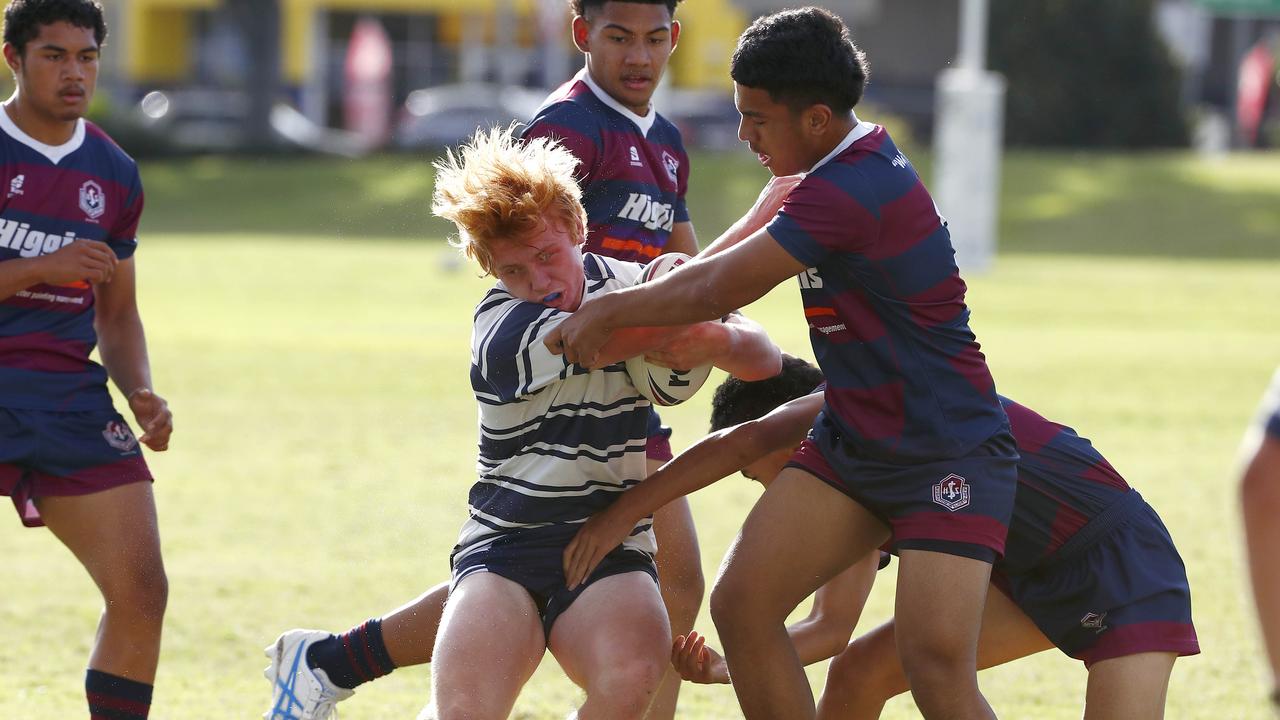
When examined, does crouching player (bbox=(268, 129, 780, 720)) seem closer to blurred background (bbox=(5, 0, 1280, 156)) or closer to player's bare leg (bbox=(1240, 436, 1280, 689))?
player's bare leg (bbox=(1240, 436, 1280, 689))

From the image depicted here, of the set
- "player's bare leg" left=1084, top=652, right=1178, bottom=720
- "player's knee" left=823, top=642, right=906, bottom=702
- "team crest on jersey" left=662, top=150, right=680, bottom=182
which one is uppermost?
"team crest on jersey" left=662, top=150, right=680, bottom=182

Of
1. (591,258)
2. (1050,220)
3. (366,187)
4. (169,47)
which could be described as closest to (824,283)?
(591,258)

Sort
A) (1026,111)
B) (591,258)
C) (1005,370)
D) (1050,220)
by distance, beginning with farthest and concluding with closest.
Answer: (1026,111) < (1050,220) < (1005,370) < (591,258)

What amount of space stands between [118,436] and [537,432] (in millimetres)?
1602

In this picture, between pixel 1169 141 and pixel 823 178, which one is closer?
pixel 823 178

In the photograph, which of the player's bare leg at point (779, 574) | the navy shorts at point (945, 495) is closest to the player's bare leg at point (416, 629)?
the player's bare leg at point (779, 574)

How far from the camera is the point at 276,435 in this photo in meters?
11.7

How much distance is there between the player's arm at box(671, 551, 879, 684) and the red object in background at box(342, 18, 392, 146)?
40048 mm

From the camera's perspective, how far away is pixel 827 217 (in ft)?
13.6

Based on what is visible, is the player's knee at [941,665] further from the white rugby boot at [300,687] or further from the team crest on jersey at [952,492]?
the white rugby boot at [300,687]

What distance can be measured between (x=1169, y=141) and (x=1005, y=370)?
34.1 m

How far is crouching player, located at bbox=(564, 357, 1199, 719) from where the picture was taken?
4453 millimetres

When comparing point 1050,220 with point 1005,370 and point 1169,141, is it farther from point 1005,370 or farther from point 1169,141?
point 1005,370

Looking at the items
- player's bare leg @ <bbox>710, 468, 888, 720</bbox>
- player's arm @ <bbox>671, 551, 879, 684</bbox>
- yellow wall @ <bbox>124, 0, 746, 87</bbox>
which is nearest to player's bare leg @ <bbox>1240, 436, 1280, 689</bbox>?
player's bare leg @ <bbox>710, 468, 888, 720</bbox>
